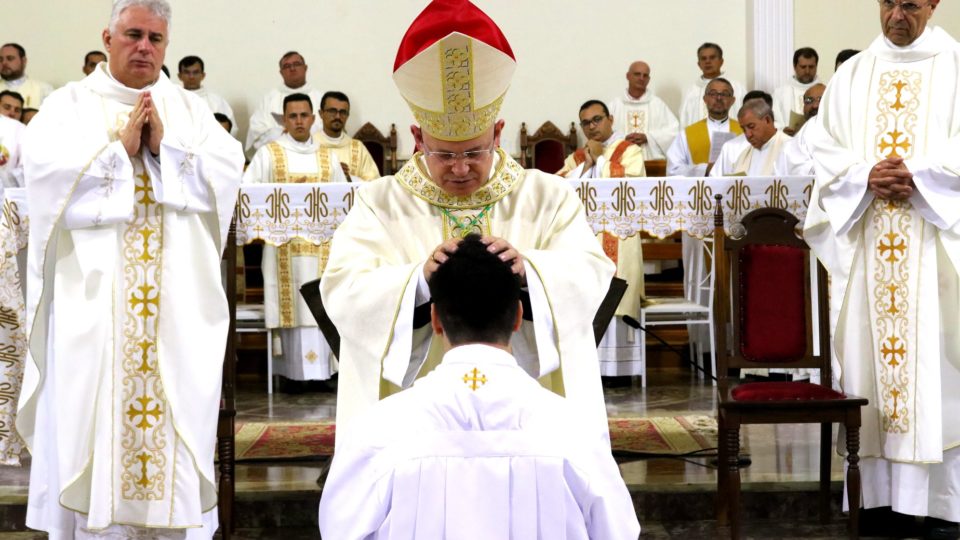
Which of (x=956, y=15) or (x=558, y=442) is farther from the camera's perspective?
(x=956, y=15)

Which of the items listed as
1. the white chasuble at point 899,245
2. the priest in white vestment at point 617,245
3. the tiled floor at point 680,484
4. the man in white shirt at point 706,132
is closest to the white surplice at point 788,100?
the man in white shirt at point 706,132

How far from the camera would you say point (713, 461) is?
5.65m

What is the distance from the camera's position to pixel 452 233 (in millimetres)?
3904

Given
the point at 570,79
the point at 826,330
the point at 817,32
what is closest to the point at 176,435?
the point at 826,330

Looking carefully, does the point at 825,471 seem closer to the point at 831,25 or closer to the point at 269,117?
the point at 269,117

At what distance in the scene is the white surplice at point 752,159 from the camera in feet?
28.8

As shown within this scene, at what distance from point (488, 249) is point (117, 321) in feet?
5.70

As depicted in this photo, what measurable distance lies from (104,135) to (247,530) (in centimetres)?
174

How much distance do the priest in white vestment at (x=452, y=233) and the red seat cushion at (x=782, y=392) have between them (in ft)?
4.23

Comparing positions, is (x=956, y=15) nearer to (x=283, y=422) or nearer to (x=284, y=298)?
(x=284, y=298)

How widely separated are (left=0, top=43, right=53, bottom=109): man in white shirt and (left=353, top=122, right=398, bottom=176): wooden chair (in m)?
2.91

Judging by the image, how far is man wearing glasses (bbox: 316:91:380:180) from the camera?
9.25 metres

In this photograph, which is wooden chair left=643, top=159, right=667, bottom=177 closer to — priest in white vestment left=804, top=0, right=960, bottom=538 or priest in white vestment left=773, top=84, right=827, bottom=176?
priest in white vestment left=773, top=84, right=827, bottom=176

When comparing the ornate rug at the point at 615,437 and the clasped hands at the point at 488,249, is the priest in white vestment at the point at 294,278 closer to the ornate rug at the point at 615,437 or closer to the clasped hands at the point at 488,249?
the ornate rug at the point at 615,437
